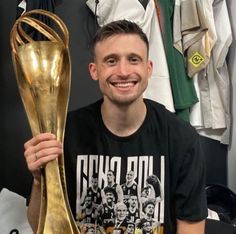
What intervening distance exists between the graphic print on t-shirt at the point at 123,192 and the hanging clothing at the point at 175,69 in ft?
2.32

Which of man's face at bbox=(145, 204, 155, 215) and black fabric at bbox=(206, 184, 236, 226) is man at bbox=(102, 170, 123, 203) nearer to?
man's face at bbox=(145, 204, 155, 215)

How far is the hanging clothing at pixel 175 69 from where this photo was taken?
1606 mm

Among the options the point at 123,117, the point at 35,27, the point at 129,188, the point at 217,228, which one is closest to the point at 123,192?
the point at 129,188

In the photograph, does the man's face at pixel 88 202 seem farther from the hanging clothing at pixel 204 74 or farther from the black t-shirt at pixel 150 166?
the hanging clothing at pixel 204 74

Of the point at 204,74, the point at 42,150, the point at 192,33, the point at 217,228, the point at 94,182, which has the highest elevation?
the point at 192,33

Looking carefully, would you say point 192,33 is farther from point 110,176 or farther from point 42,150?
point 42,150

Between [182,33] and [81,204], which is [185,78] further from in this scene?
[81,204]

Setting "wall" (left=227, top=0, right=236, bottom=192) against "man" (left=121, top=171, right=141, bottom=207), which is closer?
"man" (left=121, top=171, right=141, bottom=207)

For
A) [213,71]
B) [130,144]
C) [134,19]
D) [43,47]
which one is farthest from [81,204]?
[213,71]

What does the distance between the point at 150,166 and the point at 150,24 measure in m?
0.78

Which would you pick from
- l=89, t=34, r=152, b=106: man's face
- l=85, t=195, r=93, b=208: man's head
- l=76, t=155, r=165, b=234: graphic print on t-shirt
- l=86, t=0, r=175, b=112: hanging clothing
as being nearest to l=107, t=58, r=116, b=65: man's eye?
l=89, t=34, r=152, b=106: man's face

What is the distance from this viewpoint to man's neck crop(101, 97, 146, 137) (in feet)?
3.20

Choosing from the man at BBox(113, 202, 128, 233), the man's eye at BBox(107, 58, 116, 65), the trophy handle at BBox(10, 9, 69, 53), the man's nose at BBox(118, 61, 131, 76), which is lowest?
the man at BBox(113, 202, 128, 233)

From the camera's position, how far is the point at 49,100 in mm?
725
